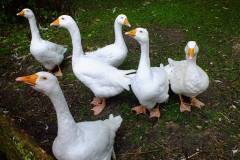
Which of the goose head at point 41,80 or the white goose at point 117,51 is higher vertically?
the goose head at point 41,80

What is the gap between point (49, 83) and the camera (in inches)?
139

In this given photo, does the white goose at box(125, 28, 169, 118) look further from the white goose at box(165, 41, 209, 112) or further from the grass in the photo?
the grass

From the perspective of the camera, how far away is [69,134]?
12.4 ft

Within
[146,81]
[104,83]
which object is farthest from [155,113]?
[104,83]

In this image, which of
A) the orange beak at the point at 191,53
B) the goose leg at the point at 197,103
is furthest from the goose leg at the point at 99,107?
the orange beak at the point at 191,53

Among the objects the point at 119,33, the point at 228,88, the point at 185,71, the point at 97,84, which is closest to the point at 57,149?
the point at 97,84

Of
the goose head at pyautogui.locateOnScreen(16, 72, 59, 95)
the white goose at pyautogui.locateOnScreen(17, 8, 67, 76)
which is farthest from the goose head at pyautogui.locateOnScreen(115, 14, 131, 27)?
the goose head at pyautogui.locateOnScreen(16, 72, 59, 95)

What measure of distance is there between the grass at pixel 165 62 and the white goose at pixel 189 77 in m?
0.39

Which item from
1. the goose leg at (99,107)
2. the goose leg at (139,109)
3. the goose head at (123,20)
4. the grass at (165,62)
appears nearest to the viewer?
the grass at (165,62)

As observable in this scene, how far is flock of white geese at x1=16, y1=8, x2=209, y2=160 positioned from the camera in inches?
148

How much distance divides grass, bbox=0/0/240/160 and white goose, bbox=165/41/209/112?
39 cm

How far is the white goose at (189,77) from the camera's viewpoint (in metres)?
4.50

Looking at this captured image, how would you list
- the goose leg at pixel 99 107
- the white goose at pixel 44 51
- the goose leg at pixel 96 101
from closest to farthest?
the goose leg at pixel 99 107 → the goose leg at pixel 96 101 → the white goose at pixel 44 51

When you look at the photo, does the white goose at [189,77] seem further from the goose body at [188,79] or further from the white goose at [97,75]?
the white goose at [97,75]
